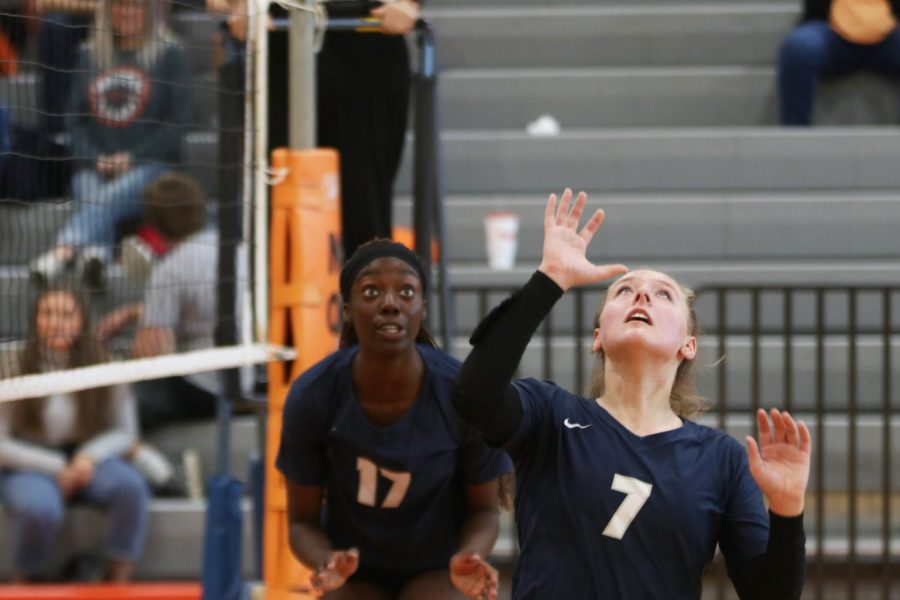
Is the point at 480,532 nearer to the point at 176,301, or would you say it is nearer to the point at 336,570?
the point at 336,570

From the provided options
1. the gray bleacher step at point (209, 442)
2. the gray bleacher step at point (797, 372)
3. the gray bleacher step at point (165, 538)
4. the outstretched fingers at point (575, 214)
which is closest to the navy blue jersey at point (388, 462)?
the outstretched fingers at point (575, 214)

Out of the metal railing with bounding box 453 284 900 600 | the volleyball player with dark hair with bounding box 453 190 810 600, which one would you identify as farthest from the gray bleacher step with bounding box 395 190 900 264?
the volleyball player with dark hair with bounding box 453 190 810 600

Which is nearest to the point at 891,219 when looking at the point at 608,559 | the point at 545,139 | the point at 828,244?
the point at 828,244

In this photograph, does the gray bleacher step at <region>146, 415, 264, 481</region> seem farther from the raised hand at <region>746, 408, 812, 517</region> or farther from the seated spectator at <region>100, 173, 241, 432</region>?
the raised hand at <region>746, 408, 812, 517</region>

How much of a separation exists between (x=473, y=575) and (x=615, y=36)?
6.15m

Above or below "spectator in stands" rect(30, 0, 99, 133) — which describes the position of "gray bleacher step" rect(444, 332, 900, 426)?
below

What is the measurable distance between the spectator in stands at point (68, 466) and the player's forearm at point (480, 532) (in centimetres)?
252

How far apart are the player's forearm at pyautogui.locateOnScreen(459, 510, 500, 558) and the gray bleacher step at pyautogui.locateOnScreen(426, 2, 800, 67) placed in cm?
551

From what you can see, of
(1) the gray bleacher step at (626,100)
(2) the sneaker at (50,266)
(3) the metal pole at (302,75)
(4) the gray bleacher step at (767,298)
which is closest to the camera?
(3) the metal pole at (302,75)

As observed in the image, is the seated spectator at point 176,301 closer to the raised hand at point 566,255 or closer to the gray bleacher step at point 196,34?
the gray bleacher step at point 196,34

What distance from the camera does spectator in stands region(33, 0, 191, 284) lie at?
655 centimetres

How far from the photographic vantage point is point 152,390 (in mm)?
7352

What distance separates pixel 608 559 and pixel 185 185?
12.8 feet

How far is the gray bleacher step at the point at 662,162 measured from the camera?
336 inches
